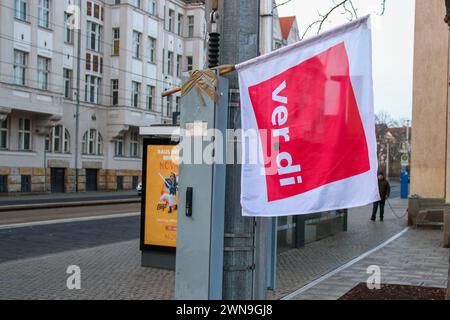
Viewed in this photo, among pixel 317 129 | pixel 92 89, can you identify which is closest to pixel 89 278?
pixel 317 129

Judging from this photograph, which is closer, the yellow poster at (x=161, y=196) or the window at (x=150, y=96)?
the yellow poster at (x=161, y=196)

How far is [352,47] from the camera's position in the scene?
3605mm

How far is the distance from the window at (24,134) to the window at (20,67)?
8.11 ft

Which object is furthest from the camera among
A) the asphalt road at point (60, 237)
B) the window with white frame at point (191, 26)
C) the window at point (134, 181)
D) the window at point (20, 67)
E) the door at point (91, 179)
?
the window with white frame at point (191, 26)

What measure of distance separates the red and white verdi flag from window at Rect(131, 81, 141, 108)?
132ft

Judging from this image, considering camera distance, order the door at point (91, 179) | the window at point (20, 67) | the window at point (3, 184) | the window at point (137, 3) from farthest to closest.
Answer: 1. the window at point (137, 3)
2. the door at point (91, 179)
3. the window at point (20, 67)
4. the window at point (3, 184)

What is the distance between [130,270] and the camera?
373 inches

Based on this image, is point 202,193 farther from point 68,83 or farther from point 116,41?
point 116,41

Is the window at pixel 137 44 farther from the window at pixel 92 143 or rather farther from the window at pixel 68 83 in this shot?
the window at pixel 92 143

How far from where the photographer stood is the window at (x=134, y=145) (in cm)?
4484

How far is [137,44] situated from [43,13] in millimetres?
9950

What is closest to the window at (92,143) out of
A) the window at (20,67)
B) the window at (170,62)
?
the window at (20,67)
